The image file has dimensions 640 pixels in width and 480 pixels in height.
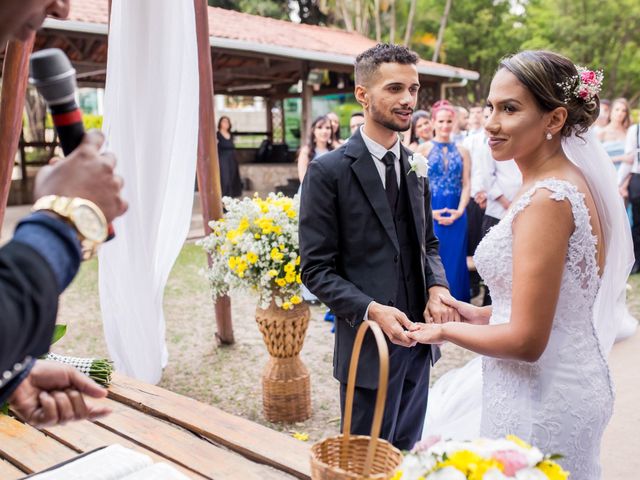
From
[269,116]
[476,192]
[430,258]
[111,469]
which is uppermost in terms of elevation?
[269,116]

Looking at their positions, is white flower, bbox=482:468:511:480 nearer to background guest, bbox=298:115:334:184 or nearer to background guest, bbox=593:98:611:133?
background guest, bbox=298:115:334:184

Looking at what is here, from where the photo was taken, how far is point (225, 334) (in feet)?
18.6

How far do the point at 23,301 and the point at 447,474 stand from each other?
759mm

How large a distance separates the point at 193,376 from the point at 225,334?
0.67m

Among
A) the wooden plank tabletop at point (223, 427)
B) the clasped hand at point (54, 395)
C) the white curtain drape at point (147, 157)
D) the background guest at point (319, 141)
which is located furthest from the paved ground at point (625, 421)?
the background guest at point (319, 141)

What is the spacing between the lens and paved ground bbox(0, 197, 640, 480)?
3.47 m

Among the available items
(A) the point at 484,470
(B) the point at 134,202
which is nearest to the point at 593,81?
(A) the point at 484,470

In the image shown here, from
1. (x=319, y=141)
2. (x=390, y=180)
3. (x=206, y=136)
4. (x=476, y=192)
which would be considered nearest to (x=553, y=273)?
(x=390, y=180)

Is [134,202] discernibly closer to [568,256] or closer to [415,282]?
[415,282]

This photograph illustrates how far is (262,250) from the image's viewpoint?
4.16 meters

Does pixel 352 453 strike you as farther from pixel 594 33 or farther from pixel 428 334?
pixel 594 33

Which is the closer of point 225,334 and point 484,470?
point 484,470

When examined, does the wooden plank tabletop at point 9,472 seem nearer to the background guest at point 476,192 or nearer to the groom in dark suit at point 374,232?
the groom in dark suit at point 374,232

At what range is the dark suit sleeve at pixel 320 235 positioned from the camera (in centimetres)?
271
